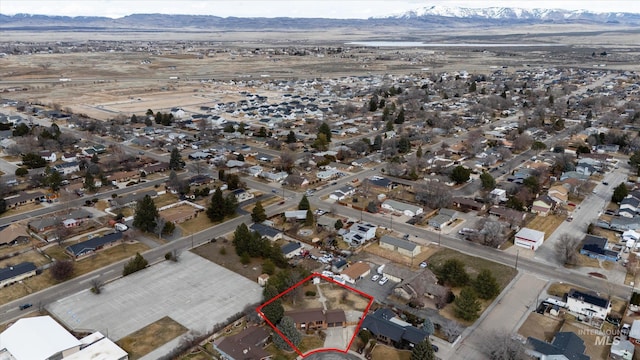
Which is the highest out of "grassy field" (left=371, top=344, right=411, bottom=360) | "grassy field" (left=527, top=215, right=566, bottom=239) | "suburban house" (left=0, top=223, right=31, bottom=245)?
"suburban house" (left=0, top=223, right=31, bottom=245)

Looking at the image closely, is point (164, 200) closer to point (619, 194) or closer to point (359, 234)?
point (359, 234)

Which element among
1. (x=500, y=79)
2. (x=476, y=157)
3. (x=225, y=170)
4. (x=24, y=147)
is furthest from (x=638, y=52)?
(x=24, y=147)

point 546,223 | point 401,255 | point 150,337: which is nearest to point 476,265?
point 401,255

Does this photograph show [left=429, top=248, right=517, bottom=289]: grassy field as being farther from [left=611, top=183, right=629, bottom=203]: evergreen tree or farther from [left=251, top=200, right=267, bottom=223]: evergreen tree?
[left=611, top=183, right=629, bottom=203]: evergreen tree

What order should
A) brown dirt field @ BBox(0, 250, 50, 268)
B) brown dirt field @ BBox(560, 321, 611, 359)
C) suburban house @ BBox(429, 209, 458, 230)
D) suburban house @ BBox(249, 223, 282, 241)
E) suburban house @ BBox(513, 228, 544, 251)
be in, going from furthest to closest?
suburban house @ BBox(429, 209, 458, 230) → suburban house @ BBox(249, 223, 282, 241) → suburban house @ BBox(513, 228, 544, 251) → brown dirt field @ BBox(0, 250, 50, 268) → brown dirt field @ BBox(560, 321, 611, 359)

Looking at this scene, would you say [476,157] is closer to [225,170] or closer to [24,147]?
[225,170]

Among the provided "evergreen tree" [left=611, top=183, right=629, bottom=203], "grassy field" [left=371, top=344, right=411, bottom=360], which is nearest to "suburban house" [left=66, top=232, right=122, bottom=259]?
"grassy field" [left=371, top=344, right=411, bottom=360]
